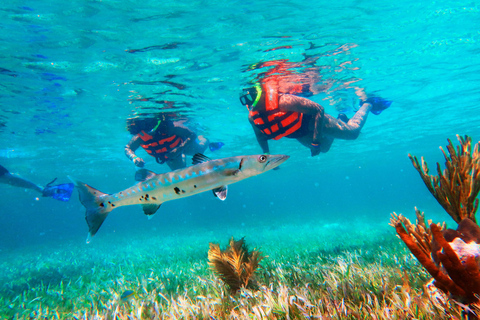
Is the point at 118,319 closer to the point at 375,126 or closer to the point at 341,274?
the point at 341,274

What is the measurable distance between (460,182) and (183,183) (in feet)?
12.0

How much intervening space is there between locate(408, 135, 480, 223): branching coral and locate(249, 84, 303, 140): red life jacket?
4.32 m

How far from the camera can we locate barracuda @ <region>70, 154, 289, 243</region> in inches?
120

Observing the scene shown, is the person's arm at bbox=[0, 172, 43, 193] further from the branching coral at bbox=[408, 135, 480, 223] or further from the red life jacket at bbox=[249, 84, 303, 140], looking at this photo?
the branching coral at bbox=[408, 135, 480, 223]

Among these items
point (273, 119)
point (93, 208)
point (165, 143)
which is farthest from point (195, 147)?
point (93, 208)

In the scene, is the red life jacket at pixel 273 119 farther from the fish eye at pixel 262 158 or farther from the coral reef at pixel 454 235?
the fish eye at pixel 262 158

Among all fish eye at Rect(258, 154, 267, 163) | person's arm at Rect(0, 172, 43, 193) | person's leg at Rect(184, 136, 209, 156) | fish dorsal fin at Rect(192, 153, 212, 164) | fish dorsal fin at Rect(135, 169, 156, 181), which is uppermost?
fish eye at Rect(258, 154, 267, 163)

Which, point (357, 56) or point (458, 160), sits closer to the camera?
point (458, 160)

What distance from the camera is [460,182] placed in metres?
2.99

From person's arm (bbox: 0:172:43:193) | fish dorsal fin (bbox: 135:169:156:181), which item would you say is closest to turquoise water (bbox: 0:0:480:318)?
person's arm (bbox: 0:172:43:193)

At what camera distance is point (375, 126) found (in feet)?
82.9

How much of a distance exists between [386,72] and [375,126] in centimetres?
1273

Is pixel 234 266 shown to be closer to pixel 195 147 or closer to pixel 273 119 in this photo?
pixel 273 119

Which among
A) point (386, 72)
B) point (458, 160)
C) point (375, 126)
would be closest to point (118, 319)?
point (458, 160)
